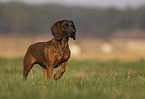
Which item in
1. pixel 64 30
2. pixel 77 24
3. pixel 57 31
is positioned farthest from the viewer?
pixel 77 24

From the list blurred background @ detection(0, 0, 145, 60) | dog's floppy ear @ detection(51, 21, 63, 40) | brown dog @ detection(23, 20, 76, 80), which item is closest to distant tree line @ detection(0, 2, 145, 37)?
blurred background @ detection(0, 0, 145, 60)

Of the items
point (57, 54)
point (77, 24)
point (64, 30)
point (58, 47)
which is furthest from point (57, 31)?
point (77, 24)

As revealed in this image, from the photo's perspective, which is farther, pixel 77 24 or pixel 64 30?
pixel 77 24

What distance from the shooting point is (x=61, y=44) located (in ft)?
20.7

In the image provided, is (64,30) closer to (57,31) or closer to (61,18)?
(57,31)

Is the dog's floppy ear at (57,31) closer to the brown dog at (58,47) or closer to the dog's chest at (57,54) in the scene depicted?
the brown dog at (58,47)

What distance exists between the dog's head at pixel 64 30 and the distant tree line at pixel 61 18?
242ft

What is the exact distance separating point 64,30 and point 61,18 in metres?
81.4

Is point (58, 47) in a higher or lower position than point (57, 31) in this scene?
lower

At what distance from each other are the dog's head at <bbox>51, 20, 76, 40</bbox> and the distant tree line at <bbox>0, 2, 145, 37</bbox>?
73.9 meters

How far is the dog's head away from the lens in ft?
19.8

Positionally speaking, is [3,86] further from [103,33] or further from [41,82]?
[103,33]

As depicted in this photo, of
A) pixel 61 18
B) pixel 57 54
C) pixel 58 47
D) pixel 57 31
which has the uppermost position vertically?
pixel 61 18

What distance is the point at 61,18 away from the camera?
285 feet
